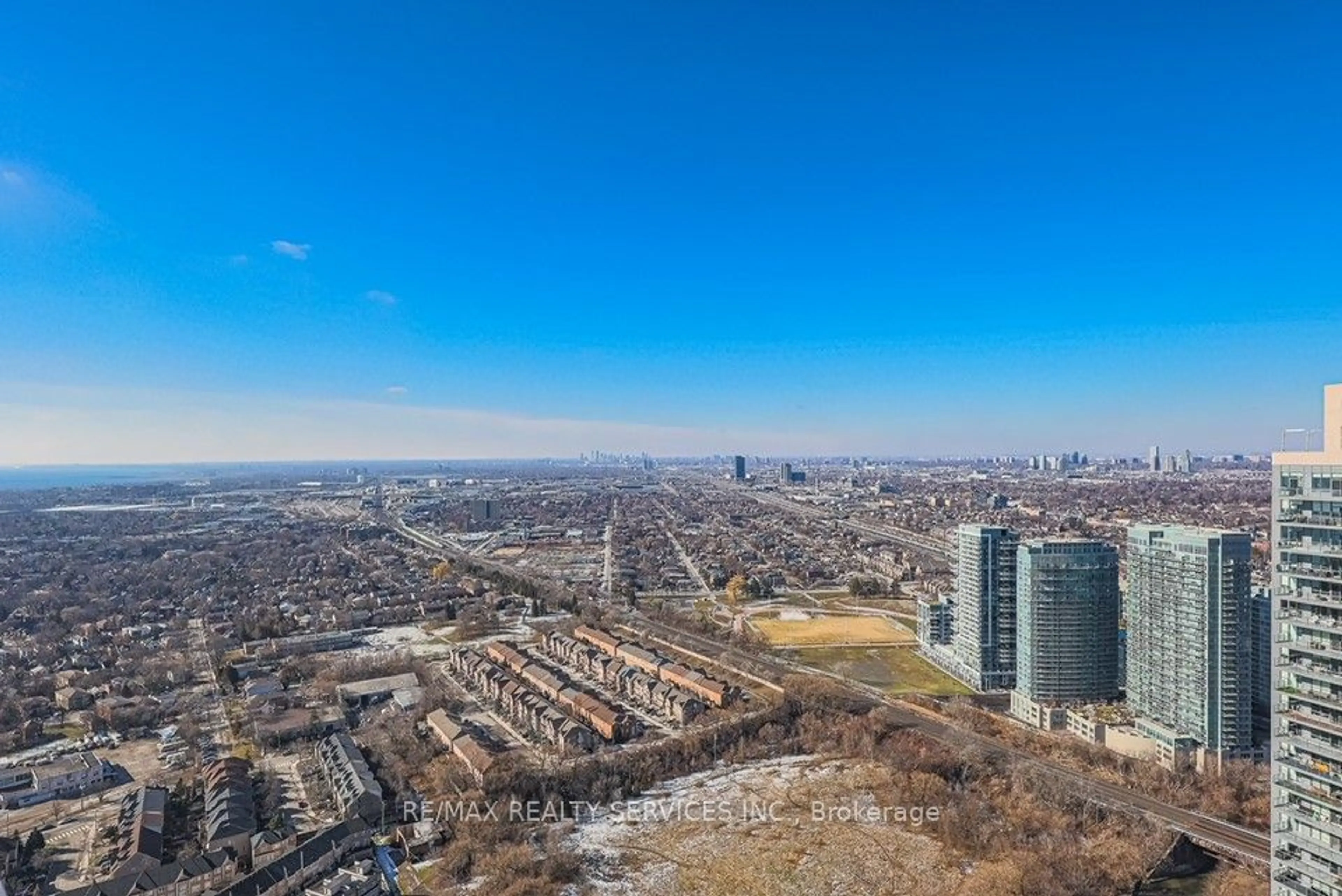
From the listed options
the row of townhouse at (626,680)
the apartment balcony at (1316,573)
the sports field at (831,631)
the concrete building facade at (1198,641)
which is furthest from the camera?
the sports field at (831,631)

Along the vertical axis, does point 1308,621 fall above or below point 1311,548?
below

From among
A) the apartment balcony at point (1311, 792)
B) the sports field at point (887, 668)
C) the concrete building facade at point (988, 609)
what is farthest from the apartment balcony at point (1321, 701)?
the concrete building facade at point (988, 609)

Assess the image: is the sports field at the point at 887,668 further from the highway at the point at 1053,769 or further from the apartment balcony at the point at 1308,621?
the apartment balcony at the point at 1308,621

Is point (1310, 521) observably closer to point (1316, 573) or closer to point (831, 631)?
point (1316, 573)

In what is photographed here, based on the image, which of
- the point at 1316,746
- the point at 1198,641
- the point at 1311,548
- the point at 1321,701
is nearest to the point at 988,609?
the point at 1198,641

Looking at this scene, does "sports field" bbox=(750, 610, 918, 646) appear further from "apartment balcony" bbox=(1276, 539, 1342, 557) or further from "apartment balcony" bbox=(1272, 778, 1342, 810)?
"apartment balcony" bbox=(1276, 539, 1342, 557)

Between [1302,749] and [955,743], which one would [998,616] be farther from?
[1302,749]

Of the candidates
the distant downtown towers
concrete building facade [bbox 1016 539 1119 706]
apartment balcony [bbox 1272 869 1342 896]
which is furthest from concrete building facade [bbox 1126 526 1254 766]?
the distant downtown towers
